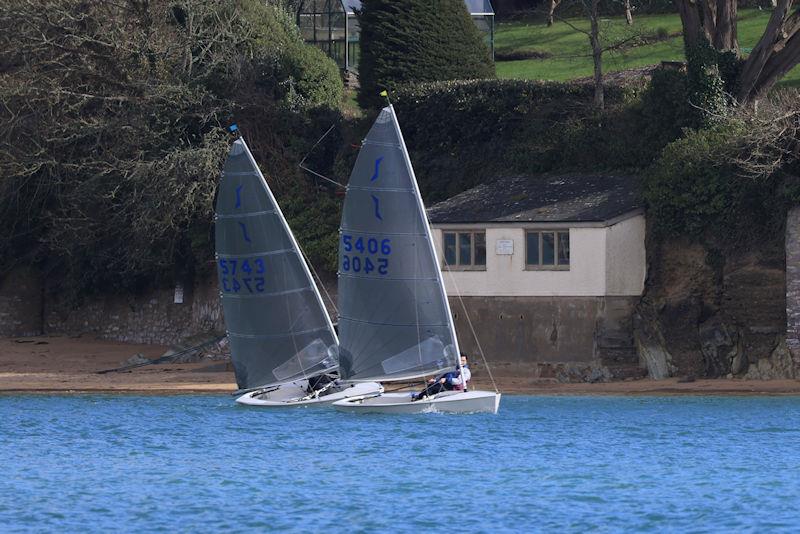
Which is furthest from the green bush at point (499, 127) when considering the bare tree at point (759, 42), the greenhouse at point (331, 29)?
the greenhouse at point (331, 29)

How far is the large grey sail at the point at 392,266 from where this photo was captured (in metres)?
36.6

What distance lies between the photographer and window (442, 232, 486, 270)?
44812 mm

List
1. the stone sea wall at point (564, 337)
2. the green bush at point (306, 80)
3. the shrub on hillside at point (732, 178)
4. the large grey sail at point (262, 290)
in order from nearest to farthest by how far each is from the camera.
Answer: the large grey sail at point (262, 290)
the shrub on hillside at point (732, 178)
the stone sea wall at point (564, 337)
the green bush at point (306, 80)

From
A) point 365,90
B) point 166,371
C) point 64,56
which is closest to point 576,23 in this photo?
point 365,90

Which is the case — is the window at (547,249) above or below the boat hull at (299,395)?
above

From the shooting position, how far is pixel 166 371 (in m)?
47.7

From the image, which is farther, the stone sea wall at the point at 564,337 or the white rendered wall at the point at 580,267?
the stone sea wall at the point at 564,337

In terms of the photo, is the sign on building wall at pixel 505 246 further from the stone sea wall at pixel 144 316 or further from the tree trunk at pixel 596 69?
the stone sea wall at pixel 144 316

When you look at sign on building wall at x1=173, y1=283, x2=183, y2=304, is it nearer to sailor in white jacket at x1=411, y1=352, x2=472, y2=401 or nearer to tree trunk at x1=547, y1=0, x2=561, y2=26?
sailor in white jacket at x1=411, y1=352, x2=472, y2=401

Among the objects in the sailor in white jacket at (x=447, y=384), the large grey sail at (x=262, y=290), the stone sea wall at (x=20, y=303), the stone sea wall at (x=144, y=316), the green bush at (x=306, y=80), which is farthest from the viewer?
the stone sea wall at (x=20, y=303)

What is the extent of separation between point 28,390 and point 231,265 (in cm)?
893

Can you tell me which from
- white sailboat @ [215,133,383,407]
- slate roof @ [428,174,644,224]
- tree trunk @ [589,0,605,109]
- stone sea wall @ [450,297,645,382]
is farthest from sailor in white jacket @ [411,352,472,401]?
tree trunk @ [589,0,605,109]

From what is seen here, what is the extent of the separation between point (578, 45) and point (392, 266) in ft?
156

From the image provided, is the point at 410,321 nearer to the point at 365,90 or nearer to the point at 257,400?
the point at 257,400
